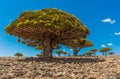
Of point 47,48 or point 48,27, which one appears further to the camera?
point 47,48

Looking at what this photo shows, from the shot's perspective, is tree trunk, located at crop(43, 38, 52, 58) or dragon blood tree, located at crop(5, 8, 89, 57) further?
tree trunk, located at crop(43, 38, 52, 58)

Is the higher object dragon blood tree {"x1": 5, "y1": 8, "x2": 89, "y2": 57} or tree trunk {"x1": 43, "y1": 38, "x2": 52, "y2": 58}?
dragon blood tree {"x1": 5, "y1": 8, "x2": 89, "y2": 57}

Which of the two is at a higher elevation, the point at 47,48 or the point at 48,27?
the point at 48,27

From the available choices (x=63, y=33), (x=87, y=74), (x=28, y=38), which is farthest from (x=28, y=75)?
(x=28, y=38)

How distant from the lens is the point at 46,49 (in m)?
29.9

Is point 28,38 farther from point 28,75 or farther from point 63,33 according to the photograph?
point 28,75

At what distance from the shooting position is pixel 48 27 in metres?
26.6

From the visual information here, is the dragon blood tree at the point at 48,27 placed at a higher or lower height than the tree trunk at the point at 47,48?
higher

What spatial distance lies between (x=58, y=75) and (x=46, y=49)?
13.4 m

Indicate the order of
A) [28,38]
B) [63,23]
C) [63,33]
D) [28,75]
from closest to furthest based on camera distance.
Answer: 1. [28,75]
2. [63,23]
3. [63,33]
4. [28,38]

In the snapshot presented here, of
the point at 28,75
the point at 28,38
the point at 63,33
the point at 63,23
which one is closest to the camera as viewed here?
the point at 28,75

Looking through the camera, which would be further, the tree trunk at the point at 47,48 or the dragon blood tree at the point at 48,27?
the tree trunk at the point at 47,48

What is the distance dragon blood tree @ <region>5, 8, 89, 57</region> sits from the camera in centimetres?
2675

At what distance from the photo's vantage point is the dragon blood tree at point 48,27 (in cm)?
2675
